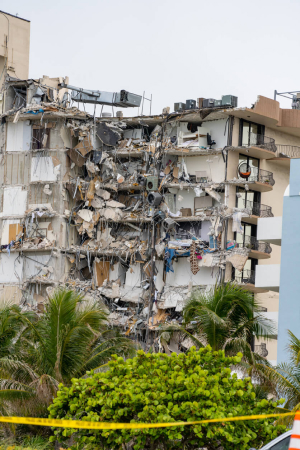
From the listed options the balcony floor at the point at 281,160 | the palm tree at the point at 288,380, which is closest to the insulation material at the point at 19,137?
the balcony floor at the point at 281,160

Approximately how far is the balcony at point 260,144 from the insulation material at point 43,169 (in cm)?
1135

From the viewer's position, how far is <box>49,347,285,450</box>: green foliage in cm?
2077

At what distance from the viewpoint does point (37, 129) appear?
52000 mm

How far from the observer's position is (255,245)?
48.5 meters

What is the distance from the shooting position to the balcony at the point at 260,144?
4953cm

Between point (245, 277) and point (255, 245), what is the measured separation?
6.23 feet

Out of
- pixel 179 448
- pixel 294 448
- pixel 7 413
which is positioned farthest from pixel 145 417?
pixel 294 448

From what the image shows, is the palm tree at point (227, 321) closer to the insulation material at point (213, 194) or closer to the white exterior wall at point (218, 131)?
the insulation material at point (213, 194)

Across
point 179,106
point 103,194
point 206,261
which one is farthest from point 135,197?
point 206,261

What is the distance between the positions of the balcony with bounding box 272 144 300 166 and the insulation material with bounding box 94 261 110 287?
11859mm

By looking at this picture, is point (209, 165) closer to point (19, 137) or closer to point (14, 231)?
point (19, 137)

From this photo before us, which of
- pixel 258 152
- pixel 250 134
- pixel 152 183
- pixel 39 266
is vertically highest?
pixel 250 134

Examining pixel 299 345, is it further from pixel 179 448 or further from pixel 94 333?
pixel 94 333

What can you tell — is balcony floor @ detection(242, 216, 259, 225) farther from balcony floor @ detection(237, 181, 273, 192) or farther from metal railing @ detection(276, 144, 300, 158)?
metal railing @ detection(276, 144, 300, 158)
